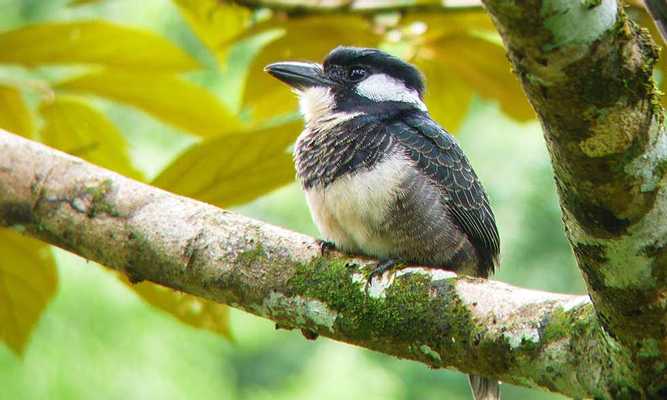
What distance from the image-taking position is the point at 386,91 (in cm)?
329

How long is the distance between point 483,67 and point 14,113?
131 centimetres

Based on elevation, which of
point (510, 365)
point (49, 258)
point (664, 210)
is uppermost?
point (664, 210)

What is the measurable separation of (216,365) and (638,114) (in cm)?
741

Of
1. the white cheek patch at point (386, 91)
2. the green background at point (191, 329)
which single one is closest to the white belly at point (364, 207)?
the white cheek patch at point (386, 91)

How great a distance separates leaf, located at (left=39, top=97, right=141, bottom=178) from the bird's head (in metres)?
0.60

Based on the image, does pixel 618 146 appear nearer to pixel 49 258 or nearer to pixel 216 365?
pixel 49 258

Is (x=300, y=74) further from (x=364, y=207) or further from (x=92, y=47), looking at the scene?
(x=92, y=47)

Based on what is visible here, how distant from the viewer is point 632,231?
1.60 metres

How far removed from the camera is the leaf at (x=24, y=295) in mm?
2533

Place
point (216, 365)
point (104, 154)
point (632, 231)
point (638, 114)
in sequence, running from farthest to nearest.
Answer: point (216, 365) → point (104, 154) → point (632, 231) → point (638, 114)

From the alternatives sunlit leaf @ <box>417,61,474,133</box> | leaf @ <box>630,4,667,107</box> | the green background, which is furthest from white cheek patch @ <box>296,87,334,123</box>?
the green background

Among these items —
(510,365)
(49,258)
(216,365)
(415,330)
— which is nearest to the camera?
(510,365)

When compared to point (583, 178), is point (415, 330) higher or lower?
lower

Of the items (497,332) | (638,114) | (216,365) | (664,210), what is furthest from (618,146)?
(216,365)
